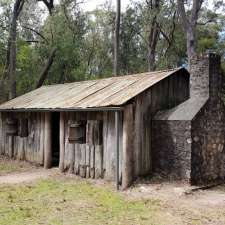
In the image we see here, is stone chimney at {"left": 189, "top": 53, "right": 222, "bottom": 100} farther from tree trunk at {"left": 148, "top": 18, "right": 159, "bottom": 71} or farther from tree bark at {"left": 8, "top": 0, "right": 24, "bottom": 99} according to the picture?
tree bark at {"left": 8, "top": 0, "right": 24, "bottom": 99}

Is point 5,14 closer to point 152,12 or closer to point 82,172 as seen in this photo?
point 152,12

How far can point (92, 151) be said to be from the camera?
13.0 metres

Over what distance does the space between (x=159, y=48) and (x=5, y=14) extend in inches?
562

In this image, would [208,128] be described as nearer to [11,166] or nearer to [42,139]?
[42,139]

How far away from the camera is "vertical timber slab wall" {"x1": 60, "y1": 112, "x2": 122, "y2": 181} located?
12.3 m

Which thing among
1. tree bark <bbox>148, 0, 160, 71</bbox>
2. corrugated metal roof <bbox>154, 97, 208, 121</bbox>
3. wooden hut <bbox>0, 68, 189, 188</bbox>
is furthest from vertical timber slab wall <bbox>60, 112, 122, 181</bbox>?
tree bark <bbox>148, 0, 160, 71</bbox>

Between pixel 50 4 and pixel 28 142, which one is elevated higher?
pixel 50 4

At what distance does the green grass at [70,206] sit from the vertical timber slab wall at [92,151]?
0.94 m

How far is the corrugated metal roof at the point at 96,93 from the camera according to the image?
12.1m

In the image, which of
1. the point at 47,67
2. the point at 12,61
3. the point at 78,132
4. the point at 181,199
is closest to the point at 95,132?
the point at 78,132

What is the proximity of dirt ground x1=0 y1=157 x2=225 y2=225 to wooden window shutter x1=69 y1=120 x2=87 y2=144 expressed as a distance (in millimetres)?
1352

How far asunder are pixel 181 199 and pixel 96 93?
5.30 meters

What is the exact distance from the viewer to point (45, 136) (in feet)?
50.2

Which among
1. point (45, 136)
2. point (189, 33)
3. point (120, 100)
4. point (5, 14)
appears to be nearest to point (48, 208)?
point (120, 100)
